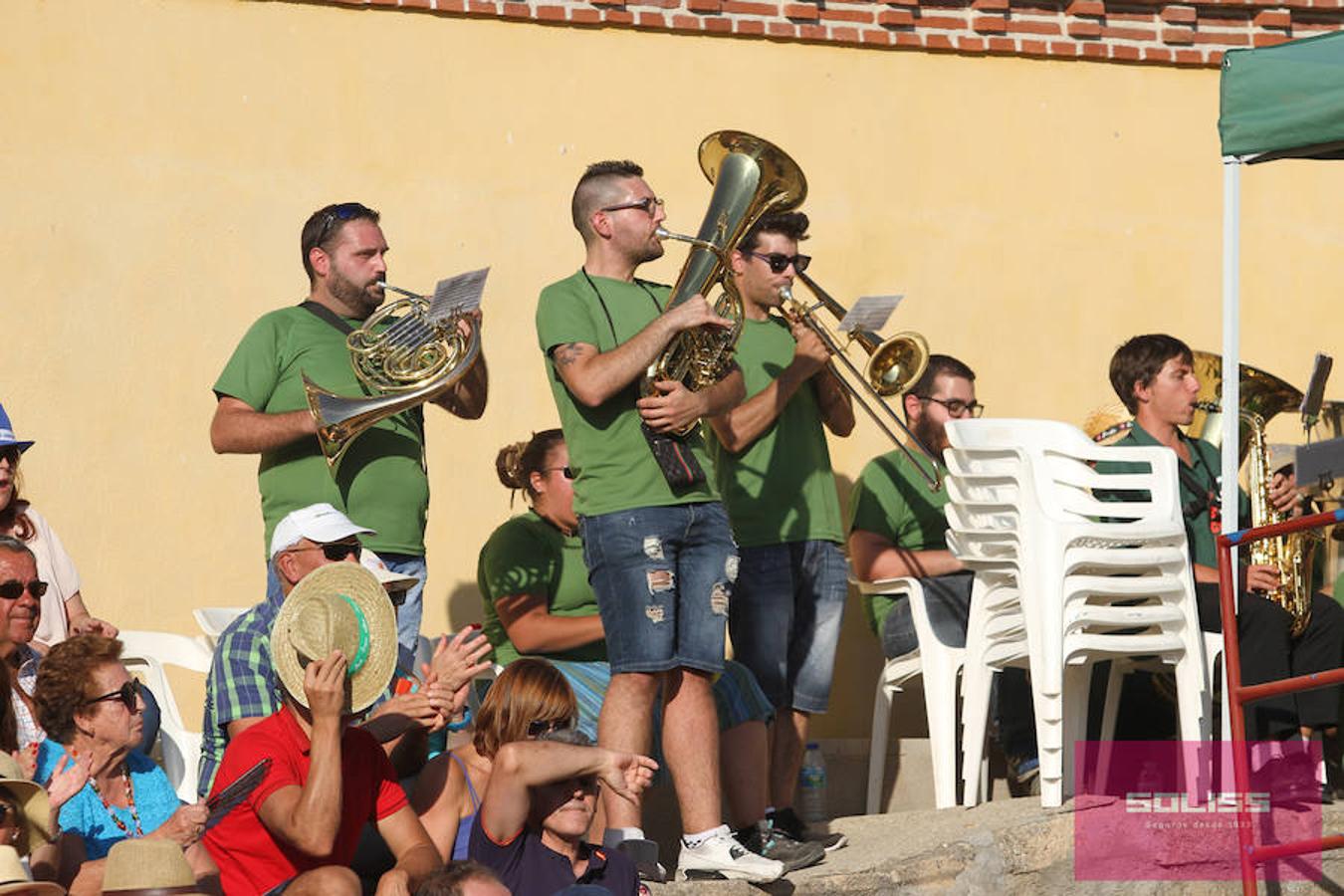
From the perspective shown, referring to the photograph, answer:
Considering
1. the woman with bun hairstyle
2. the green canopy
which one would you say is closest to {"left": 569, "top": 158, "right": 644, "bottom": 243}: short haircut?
the woman with bun hairstyle

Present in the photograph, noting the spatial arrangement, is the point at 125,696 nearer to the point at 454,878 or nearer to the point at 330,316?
the point at 454,878

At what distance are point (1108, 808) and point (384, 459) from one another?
229 centimetres

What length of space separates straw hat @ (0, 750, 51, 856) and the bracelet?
1.58 m

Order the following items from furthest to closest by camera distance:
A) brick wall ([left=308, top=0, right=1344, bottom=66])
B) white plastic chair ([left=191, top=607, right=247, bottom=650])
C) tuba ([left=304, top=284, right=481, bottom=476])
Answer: brick wall ([left=308, top=0, right=1344, bottom=66]) → white plastic chair ([left=191, top=607, right=247, bottom=650]) → tuba ([left=304, top=284, right=481, bottom=476])

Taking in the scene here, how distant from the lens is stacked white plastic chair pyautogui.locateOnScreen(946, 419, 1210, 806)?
22.3 ft

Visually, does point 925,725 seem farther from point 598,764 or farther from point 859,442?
point 598,764

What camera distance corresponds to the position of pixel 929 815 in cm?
703

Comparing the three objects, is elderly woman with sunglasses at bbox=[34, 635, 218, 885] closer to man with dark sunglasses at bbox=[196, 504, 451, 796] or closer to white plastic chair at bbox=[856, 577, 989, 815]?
man with dark sunglasses at bbox=[196, 504, 451, 796]

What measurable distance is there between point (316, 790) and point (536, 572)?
7.08 ft

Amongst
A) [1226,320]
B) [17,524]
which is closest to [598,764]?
[17,524]

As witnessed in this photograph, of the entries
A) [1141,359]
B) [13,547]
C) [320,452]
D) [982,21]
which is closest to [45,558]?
[13,547]

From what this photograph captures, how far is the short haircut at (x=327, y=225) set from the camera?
687 cm

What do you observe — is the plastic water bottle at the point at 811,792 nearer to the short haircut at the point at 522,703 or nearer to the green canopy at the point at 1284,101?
the short haircut at the point at 522,703

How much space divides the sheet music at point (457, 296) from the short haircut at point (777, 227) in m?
0.93
